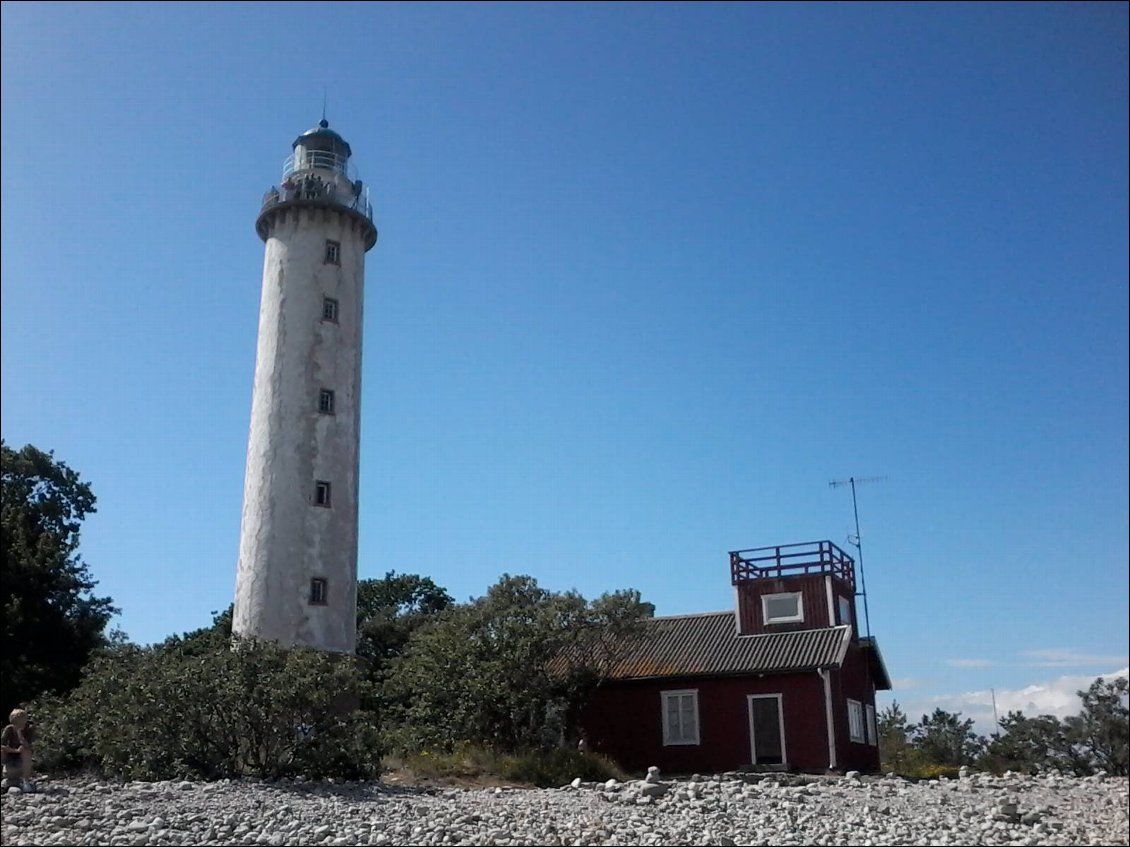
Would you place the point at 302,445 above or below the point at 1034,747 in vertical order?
above

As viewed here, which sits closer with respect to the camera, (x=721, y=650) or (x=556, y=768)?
(x=556, y=768)

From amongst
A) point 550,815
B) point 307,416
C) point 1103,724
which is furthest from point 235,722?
point 1103,724

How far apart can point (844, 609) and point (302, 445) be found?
14.4 m

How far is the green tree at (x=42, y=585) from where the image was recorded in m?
30.1

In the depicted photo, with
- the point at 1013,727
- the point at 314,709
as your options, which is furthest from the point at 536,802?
the point at 1013,727

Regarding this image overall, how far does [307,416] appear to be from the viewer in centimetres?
2623

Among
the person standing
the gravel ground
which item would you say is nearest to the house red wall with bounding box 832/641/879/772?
the gravel ground

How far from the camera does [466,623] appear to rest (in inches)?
937

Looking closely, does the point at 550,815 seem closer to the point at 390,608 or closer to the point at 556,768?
the point at 556,768

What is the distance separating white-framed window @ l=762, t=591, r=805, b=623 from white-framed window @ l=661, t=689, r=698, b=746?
296 cm

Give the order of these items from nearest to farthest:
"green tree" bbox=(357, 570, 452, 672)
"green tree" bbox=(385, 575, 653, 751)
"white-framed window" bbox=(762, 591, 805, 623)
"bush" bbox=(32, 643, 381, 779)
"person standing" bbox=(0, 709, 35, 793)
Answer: "person standing" bbox=(0, 709, 35, 793), "bush" bbox=(32, 643, 381, 779), "green tree" bbox=(385, 575, 653, 751), "white-framed window" bbox=(762, 591, 805, 623), "green tree" bbox=(357, 570, 452, 672)

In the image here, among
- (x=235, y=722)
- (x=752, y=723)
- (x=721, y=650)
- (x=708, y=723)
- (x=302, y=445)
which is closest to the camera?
(x=235, y=722)

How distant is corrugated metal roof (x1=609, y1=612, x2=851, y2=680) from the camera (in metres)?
25.0

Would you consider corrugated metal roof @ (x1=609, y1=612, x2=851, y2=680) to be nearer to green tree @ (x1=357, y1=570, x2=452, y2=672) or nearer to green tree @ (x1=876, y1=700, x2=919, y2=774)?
green tree @ (x1=876, y1=700, x2=919, y2=774)
